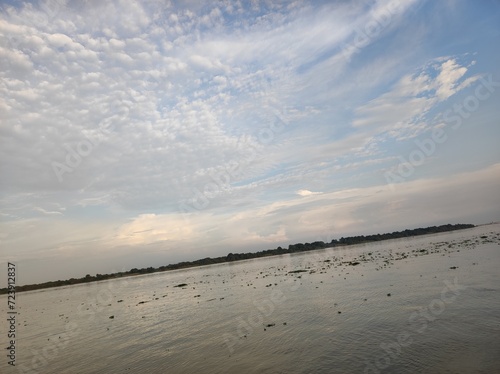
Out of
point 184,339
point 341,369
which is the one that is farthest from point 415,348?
point 184,339

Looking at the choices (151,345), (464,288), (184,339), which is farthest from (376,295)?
(151,345)

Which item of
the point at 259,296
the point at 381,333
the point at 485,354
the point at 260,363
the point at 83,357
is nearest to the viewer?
the point at 485,354

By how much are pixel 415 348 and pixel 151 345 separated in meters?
16.4

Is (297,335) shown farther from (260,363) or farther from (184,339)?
(184,339)

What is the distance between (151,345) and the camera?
20.6m

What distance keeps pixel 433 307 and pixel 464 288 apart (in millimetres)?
5568

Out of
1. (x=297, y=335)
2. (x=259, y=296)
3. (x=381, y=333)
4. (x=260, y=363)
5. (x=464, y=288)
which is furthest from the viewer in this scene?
(x=259, y=296)

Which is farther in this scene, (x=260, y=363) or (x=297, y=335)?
Result: (x=297, y=335)

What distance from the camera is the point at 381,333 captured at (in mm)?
15688

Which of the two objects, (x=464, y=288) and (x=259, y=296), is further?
(x=259, y=296)

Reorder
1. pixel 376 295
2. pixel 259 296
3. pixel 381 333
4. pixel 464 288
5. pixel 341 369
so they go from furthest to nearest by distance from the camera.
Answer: pixel 259 296, pixel 376 295, pixel 464 288, pixel 381 333, pixel 341 369

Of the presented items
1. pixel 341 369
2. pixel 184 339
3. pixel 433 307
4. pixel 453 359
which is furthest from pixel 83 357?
pixel 433 307

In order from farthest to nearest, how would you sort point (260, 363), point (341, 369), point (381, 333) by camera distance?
point (381, 333), point (260, 363), point (341, 369)

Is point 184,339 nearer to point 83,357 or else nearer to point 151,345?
point 151,345
